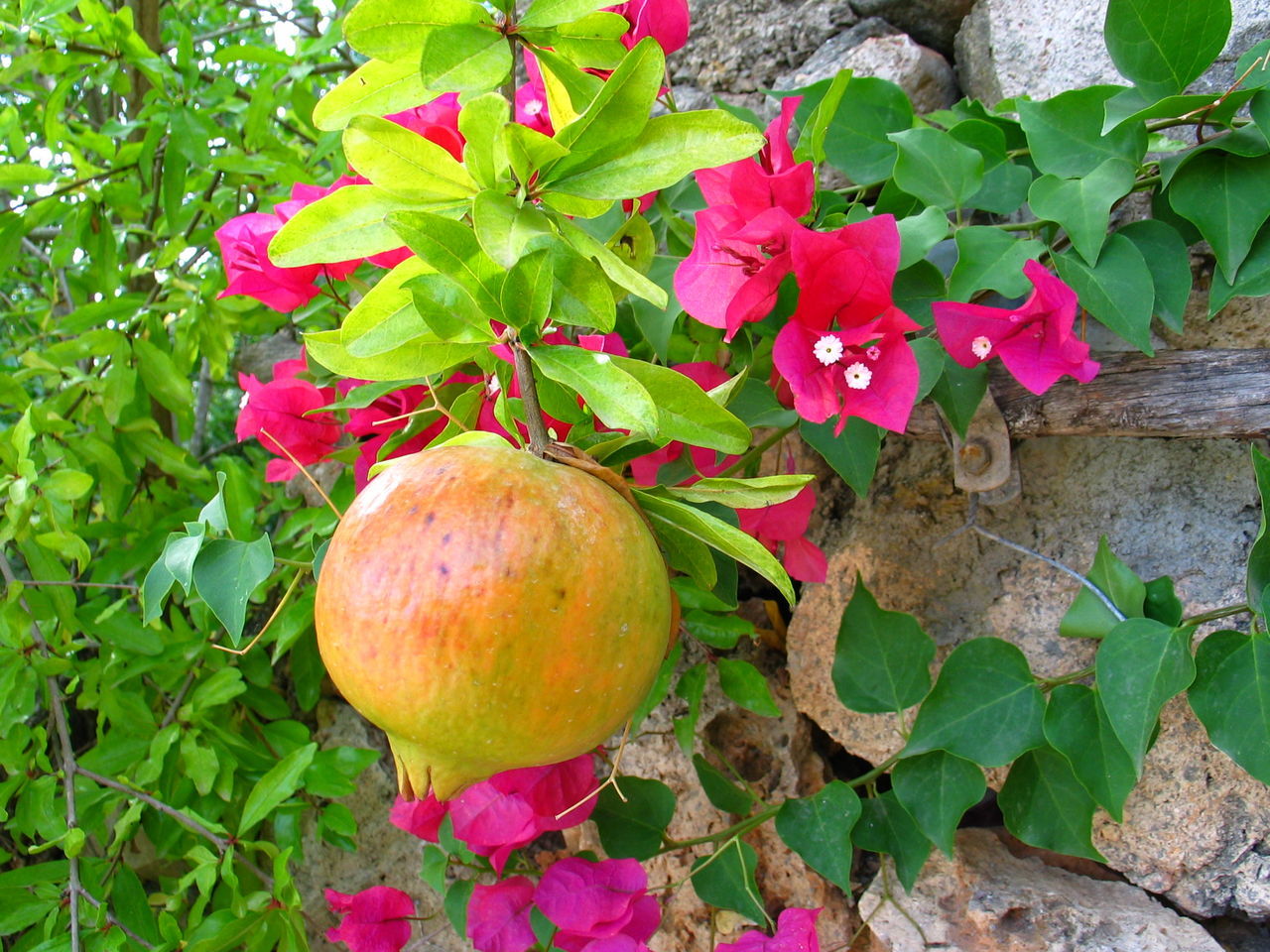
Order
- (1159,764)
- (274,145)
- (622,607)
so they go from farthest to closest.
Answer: (274,145)
(1159,764)
(622,607)

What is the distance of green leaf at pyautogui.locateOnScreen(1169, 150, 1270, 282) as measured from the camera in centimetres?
67

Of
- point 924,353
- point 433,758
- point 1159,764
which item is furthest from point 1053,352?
point 433,758

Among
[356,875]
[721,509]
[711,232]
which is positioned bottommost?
[356,875]

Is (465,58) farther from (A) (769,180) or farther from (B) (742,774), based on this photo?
(B) (742,774)

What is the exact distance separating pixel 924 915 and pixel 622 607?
1.86 feet

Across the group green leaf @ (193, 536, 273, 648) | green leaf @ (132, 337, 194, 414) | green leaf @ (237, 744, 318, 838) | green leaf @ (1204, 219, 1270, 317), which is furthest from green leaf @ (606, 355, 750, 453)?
green leaf @ (132, 337, 194, 414)

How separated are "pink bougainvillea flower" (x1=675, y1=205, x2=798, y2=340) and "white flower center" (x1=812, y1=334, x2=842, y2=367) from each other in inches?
2.0

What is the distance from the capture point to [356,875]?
47.9 inches

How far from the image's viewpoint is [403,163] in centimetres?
51

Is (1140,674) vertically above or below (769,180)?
below

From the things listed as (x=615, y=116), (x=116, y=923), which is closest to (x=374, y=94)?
(x=615, y=116)

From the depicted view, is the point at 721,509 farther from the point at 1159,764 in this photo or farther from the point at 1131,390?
the point at 1159,764

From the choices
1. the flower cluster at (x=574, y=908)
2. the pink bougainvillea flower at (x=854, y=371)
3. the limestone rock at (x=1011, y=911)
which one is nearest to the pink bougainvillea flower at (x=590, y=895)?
the flower cluster at (x=574, y=908)

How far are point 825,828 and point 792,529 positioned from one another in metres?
0.24
